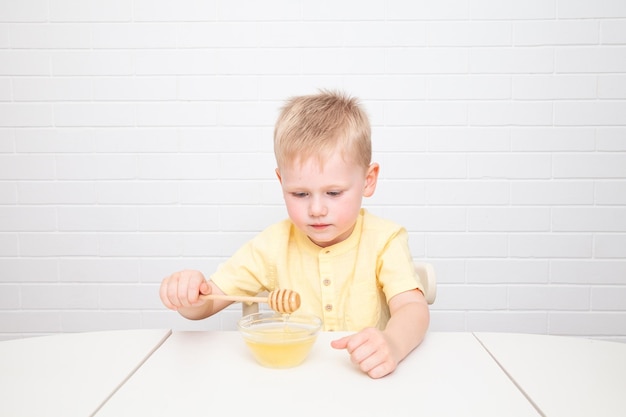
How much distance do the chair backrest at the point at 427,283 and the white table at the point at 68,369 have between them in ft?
1.04

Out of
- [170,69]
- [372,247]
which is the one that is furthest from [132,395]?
[170,69]

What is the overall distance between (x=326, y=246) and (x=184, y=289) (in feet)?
1.38

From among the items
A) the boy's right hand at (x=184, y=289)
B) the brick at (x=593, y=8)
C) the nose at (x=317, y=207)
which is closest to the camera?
the boy's right hand at (x=184, y=289)

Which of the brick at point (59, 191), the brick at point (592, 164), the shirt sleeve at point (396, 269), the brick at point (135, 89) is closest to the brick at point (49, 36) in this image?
the brick at point (135, 89)

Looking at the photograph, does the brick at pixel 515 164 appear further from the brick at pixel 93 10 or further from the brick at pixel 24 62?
the brick at pixel 24 62

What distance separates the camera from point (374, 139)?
2.26 m

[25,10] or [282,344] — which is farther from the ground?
[25,10]

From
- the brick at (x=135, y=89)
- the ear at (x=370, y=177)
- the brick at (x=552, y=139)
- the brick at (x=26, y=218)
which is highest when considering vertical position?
the brick at (x=135, y=89)

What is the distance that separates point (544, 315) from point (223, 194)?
1.32m

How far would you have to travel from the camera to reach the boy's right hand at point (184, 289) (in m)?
1.17

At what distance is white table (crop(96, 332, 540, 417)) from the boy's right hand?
0.41 feet

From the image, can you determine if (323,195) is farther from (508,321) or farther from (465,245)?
(508,321)

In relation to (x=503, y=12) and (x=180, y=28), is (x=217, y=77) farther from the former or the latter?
(x=503, y=12)

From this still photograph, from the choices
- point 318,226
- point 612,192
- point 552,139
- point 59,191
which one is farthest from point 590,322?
point 59,191
